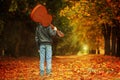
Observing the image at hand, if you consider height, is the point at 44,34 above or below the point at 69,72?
above

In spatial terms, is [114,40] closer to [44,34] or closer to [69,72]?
[69,72]

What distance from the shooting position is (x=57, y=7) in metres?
29.8

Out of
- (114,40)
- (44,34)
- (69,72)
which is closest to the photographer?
(44,34)

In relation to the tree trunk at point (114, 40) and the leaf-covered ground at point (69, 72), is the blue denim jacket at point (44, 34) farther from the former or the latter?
the tree trunk at point (114, 40)

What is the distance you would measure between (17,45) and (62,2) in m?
5.86

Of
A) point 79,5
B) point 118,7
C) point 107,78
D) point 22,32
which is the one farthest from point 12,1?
point 107,78

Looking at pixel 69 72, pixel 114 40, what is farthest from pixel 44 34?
pixel 114 40

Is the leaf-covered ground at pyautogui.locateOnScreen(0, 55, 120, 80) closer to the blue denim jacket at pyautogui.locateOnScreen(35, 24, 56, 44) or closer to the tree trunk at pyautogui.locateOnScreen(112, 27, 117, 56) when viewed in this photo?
the blue denim jacket at pyautogui.locateOnScreen(35, 24, 56, 44)

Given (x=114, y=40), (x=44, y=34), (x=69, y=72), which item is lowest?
(x=69, y=72)

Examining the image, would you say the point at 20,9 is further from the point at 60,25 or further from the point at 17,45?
the point at 60,25

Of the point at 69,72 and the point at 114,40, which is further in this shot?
the point at 114,40

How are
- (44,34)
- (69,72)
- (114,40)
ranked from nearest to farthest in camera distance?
(44,34)
(69,72)
(114,40)

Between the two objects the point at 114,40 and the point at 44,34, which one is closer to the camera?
the point at 44,34

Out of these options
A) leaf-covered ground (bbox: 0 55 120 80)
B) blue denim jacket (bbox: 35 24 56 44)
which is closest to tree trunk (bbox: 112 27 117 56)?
leaf-covered ground (bbox: 0 55 120 80)
